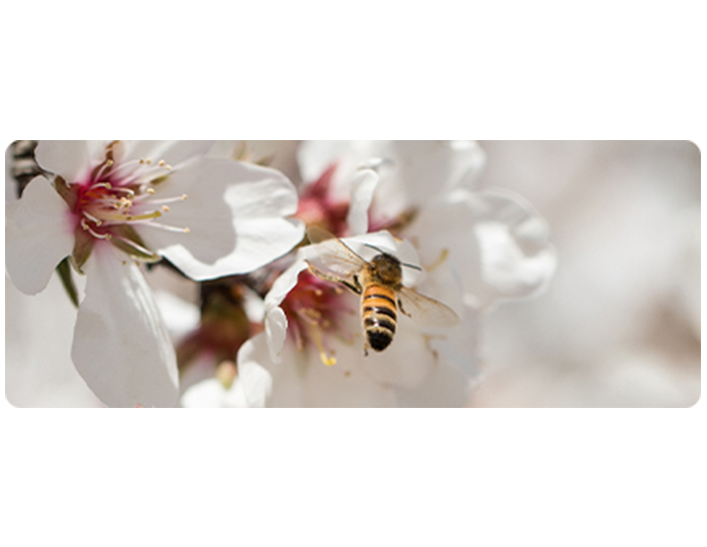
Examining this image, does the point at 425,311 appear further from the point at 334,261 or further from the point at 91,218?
the point at 91,218

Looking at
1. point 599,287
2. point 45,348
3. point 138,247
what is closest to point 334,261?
point 138,247

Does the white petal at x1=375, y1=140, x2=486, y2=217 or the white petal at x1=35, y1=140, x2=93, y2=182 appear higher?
the white petal at x1=375, y1=140, x2=486, y2=217

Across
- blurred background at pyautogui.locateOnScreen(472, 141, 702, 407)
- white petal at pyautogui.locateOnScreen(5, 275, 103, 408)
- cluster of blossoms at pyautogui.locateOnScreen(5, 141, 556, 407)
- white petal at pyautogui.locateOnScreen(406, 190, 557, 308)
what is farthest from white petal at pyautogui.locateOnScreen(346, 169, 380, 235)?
blurred background at pyautogui.locateOnScreen(472, 141, 702, 407)

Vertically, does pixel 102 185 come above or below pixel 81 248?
above

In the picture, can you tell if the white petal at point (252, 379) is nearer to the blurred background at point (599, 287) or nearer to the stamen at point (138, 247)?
the stamen at point (138, 247)

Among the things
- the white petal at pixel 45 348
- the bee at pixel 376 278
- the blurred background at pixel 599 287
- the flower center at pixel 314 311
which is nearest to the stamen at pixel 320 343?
the flower center at pixel 314 311

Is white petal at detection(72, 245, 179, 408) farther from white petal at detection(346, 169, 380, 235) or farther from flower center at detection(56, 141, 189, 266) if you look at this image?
white petal at detection(346, 169, 380, 235)

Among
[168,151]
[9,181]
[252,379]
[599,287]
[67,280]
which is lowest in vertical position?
[252,379]
